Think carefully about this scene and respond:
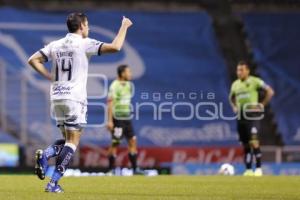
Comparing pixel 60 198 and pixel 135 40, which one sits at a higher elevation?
pixel 135 40

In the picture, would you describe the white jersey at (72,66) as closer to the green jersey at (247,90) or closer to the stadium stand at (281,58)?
the green jersey at (247,90)

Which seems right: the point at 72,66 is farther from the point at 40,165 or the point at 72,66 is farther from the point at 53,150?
the point at 40,165

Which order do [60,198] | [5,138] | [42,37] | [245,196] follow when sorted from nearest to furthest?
[60,198] < [245,196] < [5,138] < [42,37]

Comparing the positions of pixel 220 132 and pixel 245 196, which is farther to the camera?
pixel 220 132

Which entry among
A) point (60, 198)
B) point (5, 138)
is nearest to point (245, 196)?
point (60, 198)

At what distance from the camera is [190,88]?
875 inches

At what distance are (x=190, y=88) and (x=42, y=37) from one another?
4.33 meters

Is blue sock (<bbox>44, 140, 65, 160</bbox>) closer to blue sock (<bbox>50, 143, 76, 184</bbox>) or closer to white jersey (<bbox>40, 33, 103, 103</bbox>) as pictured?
blue sock (<bbox>50, 143, 76, 184</bbox>)

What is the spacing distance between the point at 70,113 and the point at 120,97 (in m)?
7.84

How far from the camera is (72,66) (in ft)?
30.1

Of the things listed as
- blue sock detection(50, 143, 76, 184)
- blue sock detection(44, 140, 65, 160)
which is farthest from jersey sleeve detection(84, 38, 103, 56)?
blue sock detection(44, 140, 65, 160)

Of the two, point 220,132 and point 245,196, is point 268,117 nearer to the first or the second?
point 220,132

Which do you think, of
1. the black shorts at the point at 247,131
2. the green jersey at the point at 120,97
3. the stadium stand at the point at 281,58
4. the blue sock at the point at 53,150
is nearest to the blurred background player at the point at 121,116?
the green jersey at the point at 120,97

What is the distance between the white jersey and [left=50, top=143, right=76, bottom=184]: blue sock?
56 cm
